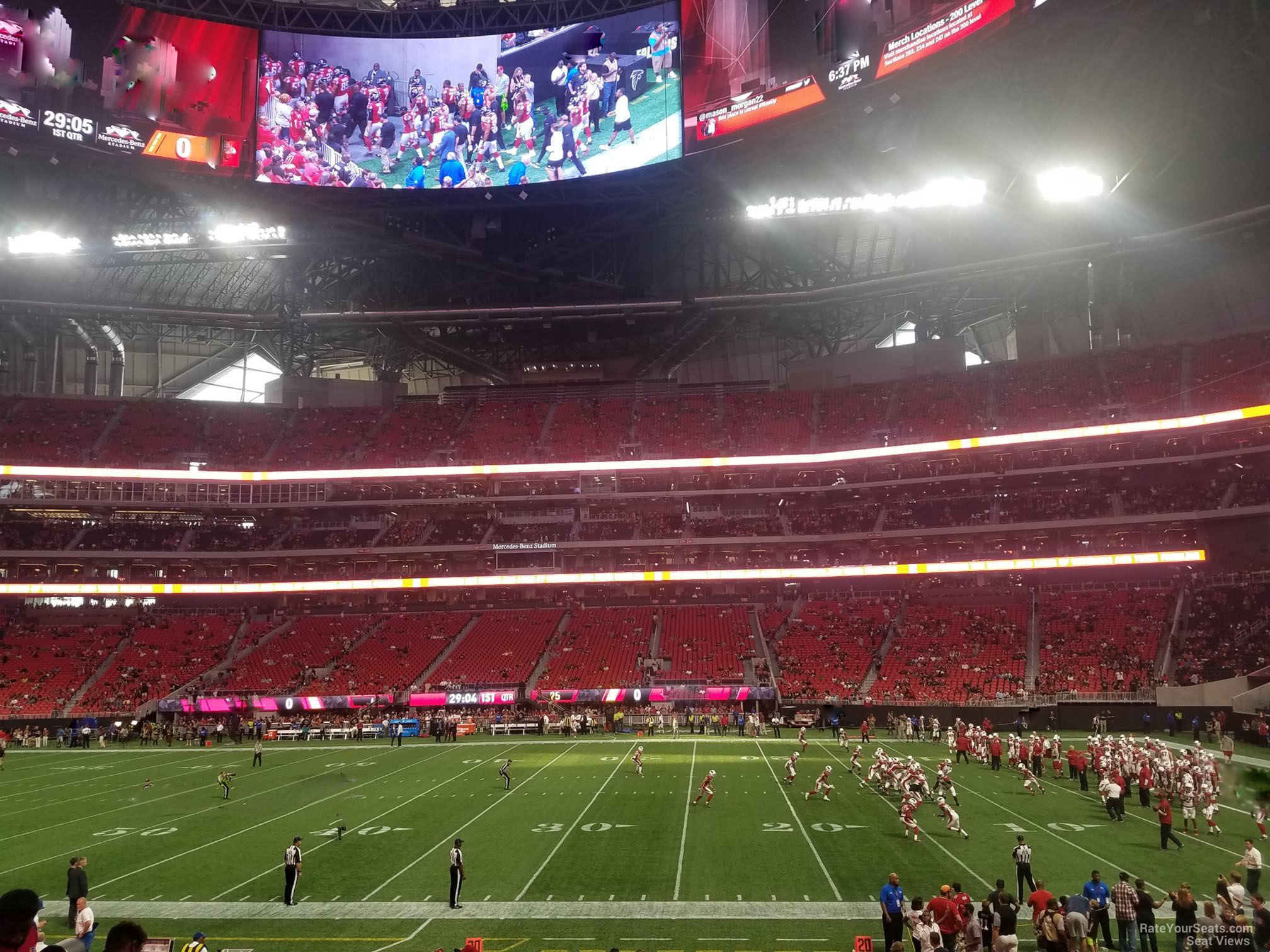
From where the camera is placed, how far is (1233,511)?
4403cm

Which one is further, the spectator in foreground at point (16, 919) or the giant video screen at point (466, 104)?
the giant video screen at point (466, 104)

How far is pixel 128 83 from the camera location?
41719mm

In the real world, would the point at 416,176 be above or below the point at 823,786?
above

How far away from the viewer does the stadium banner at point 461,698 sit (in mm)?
46812

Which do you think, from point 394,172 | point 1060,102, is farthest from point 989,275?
point 394,172

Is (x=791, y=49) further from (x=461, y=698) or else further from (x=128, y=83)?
(x=461, y=698)

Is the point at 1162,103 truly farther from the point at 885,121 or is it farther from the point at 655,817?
the point at 655,817

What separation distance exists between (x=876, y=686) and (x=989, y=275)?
22236 millimetres

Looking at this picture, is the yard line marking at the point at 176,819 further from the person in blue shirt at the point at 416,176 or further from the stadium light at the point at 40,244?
the stadium light at the point at 40,244

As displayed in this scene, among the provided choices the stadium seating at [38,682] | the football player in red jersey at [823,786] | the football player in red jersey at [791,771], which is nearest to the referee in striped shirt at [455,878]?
the football player in red jersey at [823,786]

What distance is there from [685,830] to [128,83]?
39.8 meters

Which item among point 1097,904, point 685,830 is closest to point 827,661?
point 685,830

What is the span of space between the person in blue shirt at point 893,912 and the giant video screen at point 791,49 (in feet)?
99.2

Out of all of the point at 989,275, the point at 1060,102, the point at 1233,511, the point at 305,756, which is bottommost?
the point at 305,756
